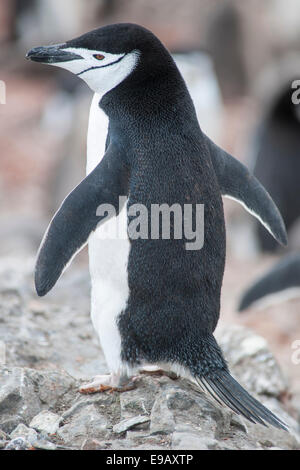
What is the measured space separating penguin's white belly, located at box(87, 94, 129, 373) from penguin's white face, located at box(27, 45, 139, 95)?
0.32ft

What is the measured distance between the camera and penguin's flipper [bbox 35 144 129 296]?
2633mm

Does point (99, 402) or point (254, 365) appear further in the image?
point (254, 365)

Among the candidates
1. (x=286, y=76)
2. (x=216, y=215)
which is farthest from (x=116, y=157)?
(x=286, y=76)

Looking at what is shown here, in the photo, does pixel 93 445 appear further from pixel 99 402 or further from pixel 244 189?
pixel 244 189

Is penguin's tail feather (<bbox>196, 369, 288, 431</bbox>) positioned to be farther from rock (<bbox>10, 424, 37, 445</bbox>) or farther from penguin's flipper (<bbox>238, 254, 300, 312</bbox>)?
penguin's flipper (<bbox>238, 254, 300, 312</bbox>)

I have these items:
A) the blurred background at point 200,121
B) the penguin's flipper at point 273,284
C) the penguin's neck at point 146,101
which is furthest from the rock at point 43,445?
the penguin's flipper at point 273,284

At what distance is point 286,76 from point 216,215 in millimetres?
6686

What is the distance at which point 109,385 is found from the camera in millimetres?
2793

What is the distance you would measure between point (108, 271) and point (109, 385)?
35 cm

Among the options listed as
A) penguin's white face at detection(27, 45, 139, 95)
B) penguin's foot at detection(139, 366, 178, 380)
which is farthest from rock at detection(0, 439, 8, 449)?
penguin's white face at detection(27, 45, 139, 95)

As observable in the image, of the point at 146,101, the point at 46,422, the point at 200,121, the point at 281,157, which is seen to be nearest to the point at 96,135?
the point at 146,101

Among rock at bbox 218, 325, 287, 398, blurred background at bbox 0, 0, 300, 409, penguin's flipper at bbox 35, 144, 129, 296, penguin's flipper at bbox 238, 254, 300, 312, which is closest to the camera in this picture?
penguin's flipper at bbox 35, 144, 129, 296

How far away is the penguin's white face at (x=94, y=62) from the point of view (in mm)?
2762
